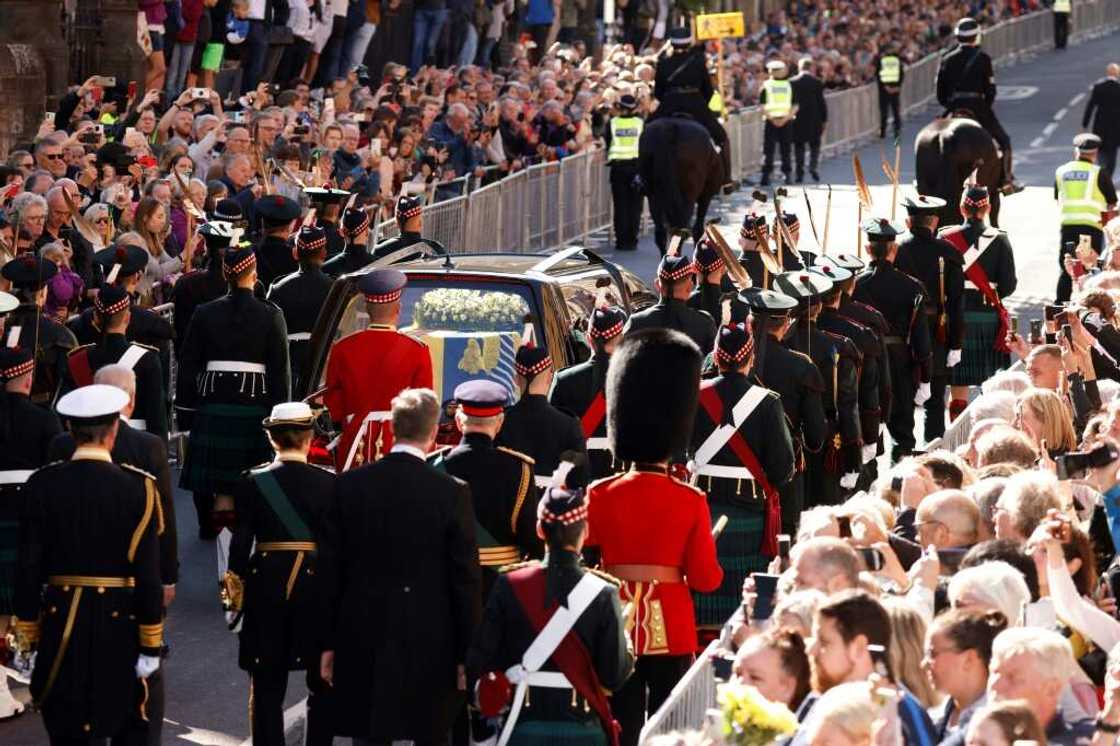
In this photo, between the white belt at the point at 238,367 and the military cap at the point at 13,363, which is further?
the white belt at the point at 238,367

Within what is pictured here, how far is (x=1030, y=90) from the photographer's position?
46.6 meters

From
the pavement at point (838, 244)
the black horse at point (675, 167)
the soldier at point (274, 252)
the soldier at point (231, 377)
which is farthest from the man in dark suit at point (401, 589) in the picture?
the black horse at point (675, 167)

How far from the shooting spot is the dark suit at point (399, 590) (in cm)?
848

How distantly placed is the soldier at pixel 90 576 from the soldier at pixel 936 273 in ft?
23.7

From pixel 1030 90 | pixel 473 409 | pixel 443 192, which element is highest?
pixel 473 409

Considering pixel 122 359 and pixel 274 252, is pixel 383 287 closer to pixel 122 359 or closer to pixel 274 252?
pixel 122 359

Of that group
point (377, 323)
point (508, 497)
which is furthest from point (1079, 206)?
point (508, 497)

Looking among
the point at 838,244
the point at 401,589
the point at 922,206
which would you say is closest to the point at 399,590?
the point at 401,589

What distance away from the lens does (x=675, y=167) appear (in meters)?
22.2

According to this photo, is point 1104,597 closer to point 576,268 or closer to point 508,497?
point 508,497

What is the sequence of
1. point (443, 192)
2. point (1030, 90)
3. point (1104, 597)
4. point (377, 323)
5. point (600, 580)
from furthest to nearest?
1. point (1030, 90)
2. point (443, 192)
3. point (377, 323)
4. point (1104, 597)
5. point (600, 580)

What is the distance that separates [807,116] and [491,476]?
2338 centimetres

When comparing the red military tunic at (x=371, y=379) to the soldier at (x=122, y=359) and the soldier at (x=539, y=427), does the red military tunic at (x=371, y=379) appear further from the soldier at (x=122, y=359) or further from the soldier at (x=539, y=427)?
the soldier at (x=539, y=427)

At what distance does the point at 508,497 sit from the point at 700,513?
730mm
